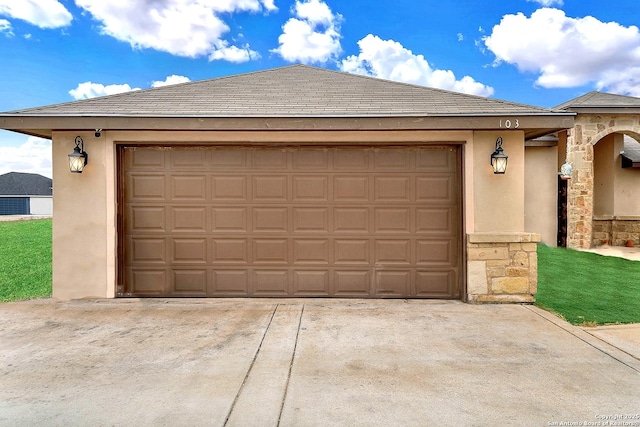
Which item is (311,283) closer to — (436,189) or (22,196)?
(436,189)

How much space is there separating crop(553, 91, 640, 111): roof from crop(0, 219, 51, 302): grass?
1432 cm

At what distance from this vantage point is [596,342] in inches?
159

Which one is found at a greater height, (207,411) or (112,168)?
(112,168)

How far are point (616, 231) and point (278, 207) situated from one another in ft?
40.9

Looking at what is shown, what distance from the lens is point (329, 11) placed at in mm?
22000

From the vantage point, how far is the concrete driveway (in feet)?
8.69

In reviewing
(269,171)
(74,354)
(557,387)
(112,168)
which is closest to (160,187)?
(112,168)

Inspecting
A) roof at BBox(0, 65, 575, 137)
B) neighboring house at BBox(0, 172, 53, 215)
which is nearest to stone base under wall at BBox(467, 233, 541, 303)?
roof at BBox(0, 65, 575, 137)

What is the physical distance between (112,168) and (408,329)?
5.18m

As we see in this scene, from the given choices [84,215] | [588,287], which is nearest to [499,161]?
[588,287]

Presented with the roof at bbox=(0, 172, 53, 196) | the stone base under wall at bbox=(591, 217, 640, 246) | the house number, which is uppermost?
the roof at bbox=(0, 172, 53, 196)

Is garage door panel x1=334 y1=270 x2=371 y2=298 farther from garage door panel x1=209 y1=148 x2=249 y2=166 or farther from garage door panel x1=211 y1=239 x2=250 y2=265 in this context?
garage door panel x1=209 y1=148 x2=249 y2=166

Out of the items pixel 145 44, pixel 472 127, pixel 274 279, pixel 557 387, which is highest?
pixel 145 44

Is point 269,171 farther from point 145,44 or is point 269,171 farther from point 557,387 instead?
point 145,44
